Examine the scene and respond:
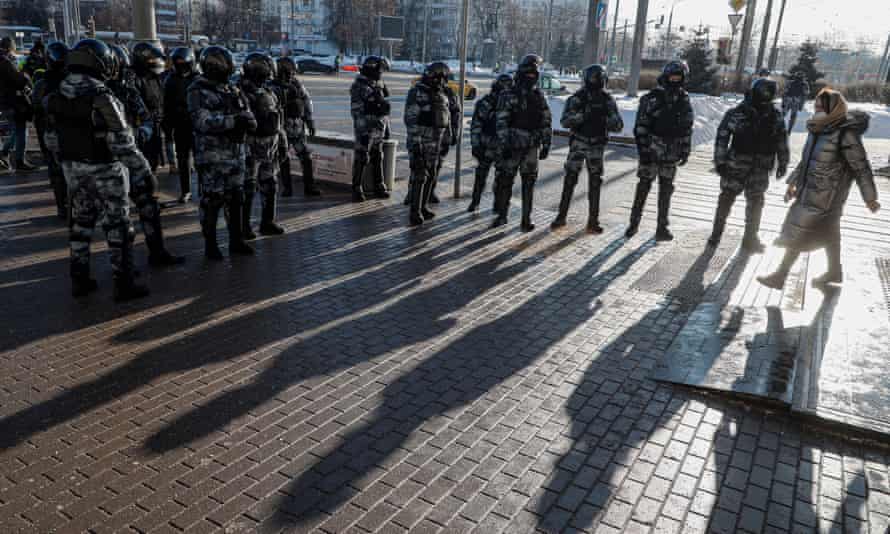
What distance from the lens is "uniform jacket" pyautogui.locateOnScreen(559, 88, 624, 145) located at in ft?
27.3

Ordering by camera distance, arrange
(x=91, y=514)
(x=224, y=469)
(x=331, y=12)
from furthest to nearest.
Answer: (x=331, y=12), (x=224, y=469), (x=91, y=514)

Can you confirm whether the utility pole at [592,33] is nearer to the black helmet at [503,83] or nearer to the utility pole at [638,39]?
the utility pole at [638,39]

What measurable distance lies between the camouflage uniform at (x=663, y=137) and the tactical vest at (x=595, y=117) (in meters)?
0.40

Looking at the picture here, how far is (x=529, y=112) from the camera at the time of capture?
319 inches

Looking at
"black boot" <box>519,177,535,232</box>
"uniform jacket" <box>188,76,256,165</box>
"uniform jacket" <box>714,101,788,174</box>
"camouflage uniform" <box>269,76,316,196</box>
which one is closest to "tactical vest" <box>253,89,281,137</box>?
"uniform jacket" <box>188,76,256,165</box>

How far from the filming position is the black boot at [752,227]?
26.8ft

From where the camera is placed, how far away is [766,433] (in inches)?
167

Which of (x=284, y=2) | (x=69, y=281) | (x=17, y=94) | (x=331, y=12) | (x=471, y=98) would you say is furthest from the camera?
(x=284, y=2)

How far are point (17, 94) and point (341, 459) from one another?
9.25 metres

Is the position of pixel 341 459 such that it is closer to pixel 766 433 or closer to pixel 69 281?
pixel 766 433

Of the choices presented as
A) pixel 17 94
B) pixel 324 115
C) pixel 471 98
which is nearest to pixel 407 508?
pixel 17 94

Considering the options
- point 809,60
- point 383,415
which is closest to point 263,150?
point 383,415

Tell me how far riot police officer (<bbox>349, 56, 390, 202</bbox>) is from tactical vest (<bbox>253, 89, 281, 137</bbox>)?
75.6 inches

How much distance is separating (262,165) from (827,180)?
5.69m
